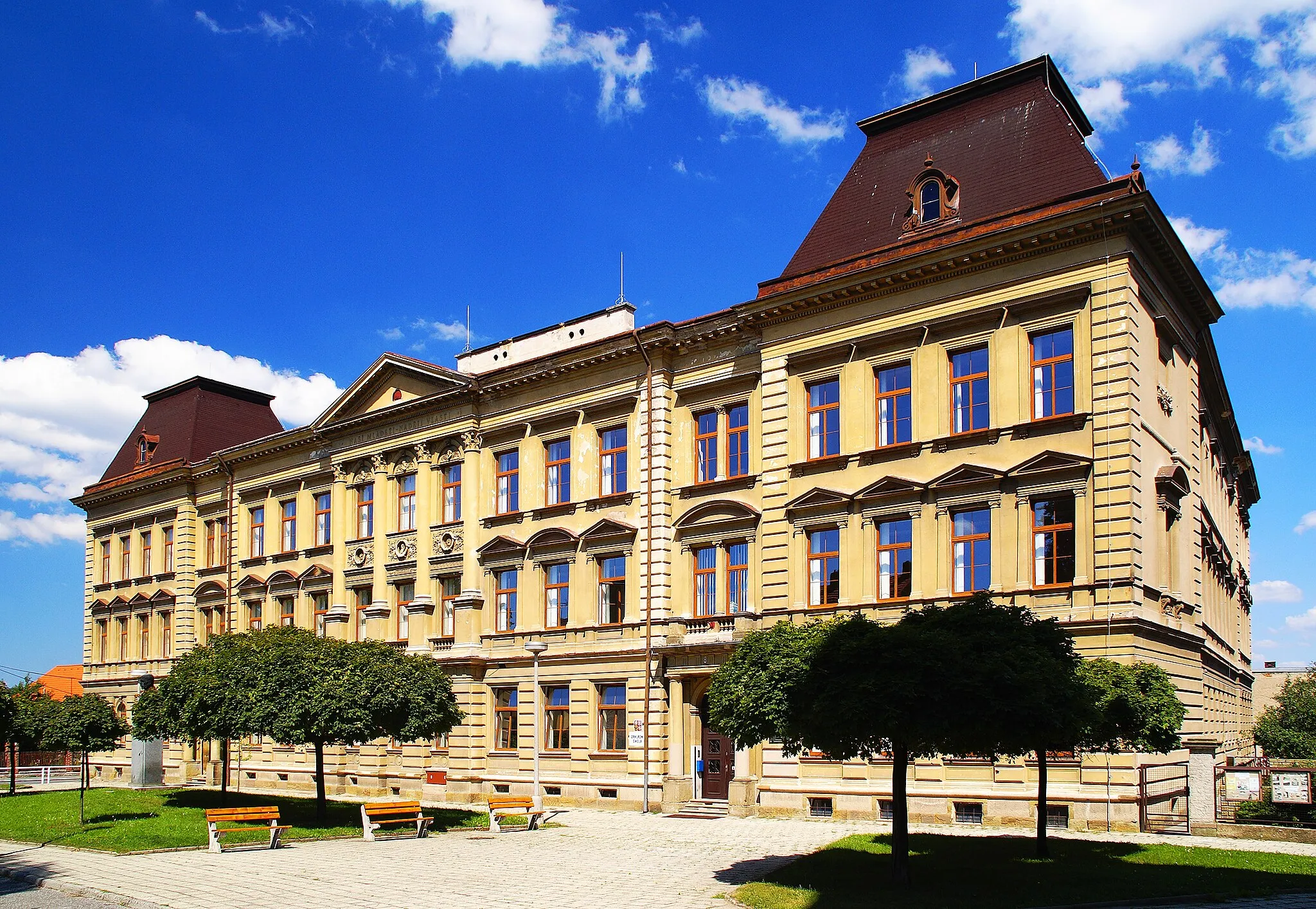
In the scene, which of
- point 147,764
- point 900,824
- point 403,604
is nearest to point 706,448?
point 403,604

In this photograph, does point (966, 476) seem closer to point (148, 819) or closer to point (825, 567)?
point (825, 567)

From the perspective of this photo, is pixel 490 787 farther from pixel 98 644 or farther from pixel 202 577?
pixel 98 644

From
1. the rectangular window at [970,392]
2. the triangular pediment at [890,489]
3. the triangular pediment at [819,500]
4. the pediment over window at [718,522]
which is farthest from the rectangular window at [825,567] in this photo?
the rectangular window at [970,392]

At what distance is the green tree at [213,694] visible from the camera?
32.7m

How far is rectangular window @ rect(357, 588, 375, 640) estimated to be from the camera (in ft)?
149

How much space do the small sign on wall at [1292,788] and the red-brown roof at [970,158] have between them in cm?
1377

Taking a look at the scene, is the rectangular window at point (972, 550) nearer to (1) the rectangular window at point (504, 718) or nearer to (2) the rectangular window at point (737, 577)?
(2) the rectangular window at point (737, 577)

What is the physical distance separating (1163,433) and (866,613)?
8.81 m

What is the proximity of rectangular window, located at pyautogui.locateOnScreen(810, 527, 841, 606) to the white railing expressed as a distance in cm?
4199

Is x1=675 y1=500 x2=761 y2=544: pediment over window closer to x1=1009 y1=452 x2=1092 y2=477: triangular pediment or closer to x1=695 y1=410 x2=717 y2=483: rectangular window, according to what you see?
x1=695 y1=410 x2=717 y2=483: rectangular window

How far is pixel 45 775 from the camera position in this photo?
5828cm

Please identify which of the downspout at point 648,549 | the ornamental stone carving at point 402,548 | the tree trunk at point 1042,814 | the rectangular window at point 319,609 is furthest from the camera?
the rectangular window at point 319,609

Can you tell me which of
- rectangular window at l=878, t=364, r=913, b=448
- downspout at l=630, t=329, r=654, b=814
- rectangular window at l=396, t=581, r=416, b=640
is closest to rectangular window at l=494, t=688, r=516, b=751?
rectangular window at l=396, t=581, r=416, b=640

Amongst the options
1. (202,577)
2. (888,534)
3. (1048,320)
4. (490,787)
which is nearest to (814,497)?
(888,534)
